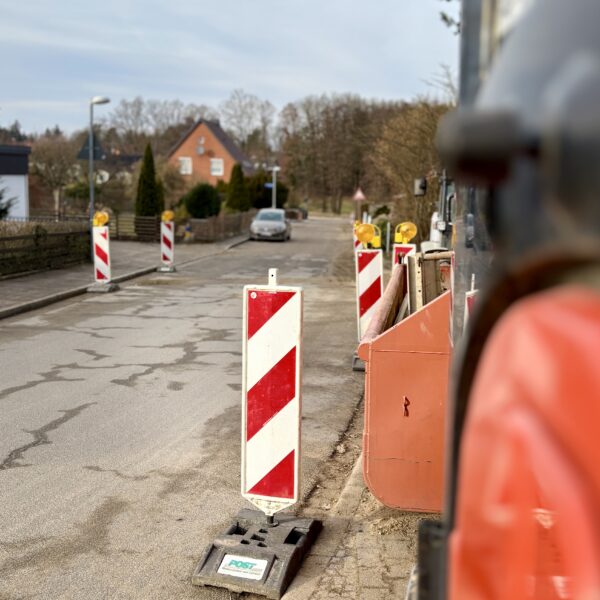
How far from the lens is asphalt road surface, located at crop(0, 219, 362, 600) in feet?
14.7

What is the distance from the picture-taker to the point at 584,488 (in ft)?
3.09

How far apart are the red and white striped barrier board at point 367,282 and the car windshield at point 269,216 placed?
96.5 feet

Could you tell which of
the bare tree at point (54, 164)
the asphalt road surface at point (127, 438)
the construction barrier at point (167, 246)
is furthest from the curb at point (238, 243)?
the asphalt road surface at point (127, 438)

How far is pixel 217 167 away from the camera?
8338cm

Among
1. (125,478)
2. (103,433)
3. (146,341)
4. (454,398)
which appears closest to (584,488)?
(454,398)

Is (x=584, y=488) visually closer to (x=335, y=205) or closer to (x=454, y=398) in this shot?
(x=454, y=398)

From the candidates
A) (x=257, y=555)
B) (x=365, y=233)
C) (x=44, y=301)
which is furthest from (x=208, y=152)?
(x=257, y=555)

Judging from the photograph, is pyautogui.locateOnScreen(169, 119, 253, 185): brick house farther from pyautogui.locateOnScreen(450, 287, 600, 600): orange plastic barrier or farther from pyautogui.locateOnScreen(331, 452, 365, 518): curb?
pyautogui.locateOnScreen(450, 287, 600, 600): orange plastic barrier

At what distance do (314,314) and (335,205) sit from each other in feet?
217

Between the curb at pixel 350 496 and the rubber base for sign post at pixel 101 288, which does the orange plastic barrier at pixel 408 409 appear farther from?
the rubber base for sign post at pixel 101 288

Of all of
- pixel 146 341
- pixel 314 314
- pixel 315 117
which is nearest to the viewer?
pixel 146 341

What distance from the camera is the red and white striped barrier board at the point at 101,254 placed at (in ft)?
56.6

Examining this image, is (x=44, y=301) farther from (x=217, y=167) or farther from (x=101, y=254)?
(x=217, y=167)

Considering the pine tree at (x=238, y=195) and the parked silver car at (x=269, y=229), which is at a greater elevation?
the pine tree at (x=238, y=195)
